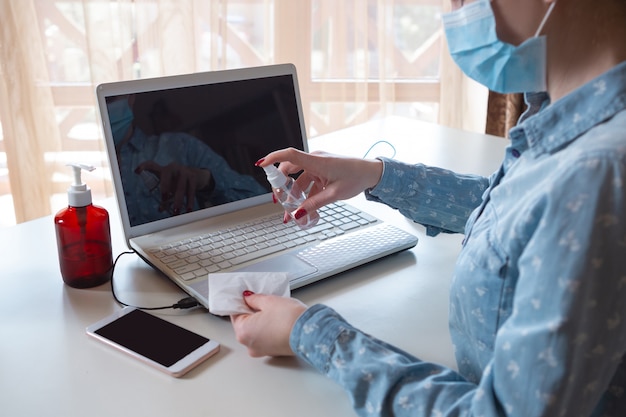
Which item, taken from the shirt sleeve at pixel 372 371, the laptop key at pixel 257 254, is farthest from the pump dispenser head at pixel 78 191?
the shirt sleeve at pixel 372 371

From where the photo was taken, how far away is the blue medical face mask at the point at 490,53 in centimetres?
68

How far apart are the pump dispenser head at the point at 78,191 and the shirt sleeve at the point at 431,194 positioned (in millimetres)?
445

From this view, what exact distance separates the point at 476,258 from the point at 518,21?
25cm

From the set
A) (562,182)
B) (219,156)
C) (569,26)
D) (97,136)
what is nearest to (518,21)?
(569,26)

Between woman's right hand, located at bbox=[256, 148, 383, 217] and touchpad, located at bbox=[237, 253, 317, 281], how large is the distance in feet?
0.29

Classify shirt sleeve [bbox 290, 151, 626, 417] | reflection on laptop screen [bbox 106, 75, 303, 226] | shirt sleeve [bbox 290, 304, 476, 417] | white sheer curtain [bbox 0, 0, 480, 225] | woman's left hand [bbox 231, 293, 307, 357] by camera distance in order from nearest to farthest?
shirt sleeve [bbox 290, 151, 626, 417] < shirt sleeve [bbox 290, 304, 476, 417] < woman's left hand [bbox 231, 293, 307, 357] < reflection on laptop screen [bbox 106, 75, 303, 226] < white sheer curtain [bbox 0, 0, 480, 225]

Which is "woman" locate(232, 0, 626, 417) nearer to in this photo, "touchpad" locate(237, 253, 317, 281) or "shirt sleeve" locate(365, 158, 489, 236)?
"touchpad" locate(237, 253, 317, 281)

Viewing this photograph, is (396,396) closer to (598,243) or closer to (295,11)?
(598,243)

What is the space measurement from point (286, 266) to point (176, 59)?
64.0 inches

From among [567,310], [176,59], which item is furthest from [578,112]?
[176,59]

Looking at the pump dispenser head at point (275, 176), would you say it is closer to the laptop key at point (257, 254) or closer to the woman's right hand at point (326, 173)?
the woman's right hand at point (326, 173)

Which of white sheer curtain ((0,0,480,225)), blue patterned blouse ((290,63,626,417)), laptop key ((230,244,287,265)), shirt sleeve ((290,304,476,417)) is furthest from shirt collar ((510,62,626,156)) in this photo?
white sheer curtain ((0,0,480,225))

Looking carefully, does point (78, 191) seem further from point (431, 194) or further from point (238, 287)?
point (431, 194)

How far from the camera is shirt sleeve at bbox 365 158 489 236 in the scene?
1.09 metres
